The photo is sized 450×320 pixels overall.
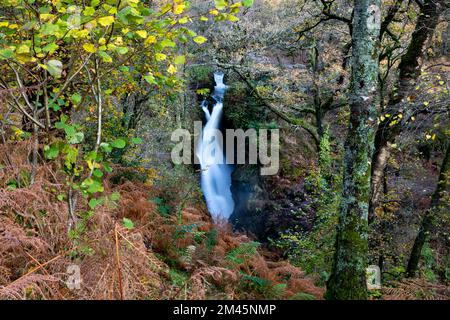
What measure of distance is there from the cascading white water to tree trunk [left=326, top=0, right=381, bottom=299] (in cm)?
1219

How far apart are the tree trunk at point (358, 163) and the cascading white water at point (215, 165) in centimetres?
1219

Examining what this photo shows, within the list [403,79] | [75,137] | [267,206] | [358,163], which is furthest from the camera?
[267,206]

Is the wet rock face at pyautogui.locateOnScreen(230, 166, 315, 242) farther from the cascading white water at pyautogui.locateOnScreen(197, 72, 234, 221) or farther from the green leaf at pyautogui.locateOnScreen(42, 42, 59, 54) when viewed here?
the green leaf at pyautogui.locateOnScreen(42, 42, 59, 54)

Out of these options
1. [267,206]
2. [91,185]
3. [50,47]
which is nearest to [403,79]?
[91,185]

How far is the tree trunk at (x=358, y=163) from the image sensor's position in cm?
366

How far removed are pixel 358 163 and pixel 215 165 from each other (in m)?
14.5

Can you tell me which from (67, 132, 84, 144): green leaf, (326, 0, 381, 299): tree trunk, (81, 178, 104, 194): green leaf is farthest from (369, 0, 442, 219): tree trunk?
(67, 132, 84, 144): green leaf

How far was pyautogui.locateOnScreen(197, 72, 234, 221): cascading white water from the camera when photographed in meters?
16.5

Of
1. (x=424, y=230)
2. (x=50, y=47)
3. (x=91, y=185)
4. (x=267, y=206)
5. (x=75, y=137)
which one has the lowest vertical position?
(x=267, y=206)

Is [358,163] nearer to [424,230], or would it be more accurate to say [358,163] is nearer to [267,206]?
[424,230]

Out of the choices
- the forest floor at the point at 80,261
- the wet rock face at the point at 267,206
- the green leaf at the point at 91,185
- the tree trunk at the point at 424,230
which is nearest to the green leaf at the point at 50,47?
the green leaf at the point at 91,185

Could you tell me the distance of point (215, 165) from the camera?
59.5 feet
